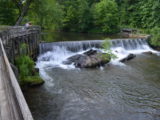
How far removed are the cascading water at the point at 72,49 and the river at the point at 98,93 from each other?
1.18 metres

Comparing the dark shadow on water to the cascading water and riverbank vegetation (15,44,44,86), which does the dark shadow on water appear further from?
the cascading water

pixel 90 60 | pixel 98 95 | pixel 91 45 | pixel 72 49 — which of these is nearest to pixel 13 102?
pixel 98 95

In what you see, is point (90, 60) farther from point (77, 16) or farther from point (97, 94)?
point (77, 16)

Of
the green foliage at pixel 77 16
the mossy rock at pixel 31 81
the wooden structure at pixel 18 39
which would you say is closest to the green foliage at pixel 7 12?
the wooden structure at pixel 18 39

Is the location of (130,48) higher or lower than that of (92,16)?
lower

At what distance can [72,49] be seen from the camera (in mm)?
19328

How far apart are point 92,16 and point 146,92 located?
2792 centimetres

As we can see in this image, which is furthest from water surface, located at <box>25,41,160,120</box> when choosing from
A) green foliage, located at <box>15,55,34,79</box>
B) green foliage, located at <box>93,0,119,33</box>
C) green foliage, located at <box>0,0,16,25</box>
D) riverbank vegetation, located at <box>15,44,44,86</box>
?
green foliage, located at <box>93,0,119,33</box>

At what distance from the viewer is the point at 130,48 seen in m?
21.7

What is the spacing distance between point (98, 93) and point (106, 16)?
87.8 ft

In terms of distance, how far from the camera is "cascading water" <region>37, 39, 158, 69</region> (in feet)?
53.5

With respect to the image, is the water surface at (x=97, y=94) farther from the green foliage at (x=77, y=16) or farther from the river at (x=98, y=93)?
the green foliage at (x=77, y=16)

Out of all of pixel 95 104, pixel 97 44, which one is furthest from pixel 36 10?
pixel 95 104

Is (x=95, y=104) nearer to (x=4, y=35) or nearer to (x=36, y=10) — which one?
(x=4, y=35)
